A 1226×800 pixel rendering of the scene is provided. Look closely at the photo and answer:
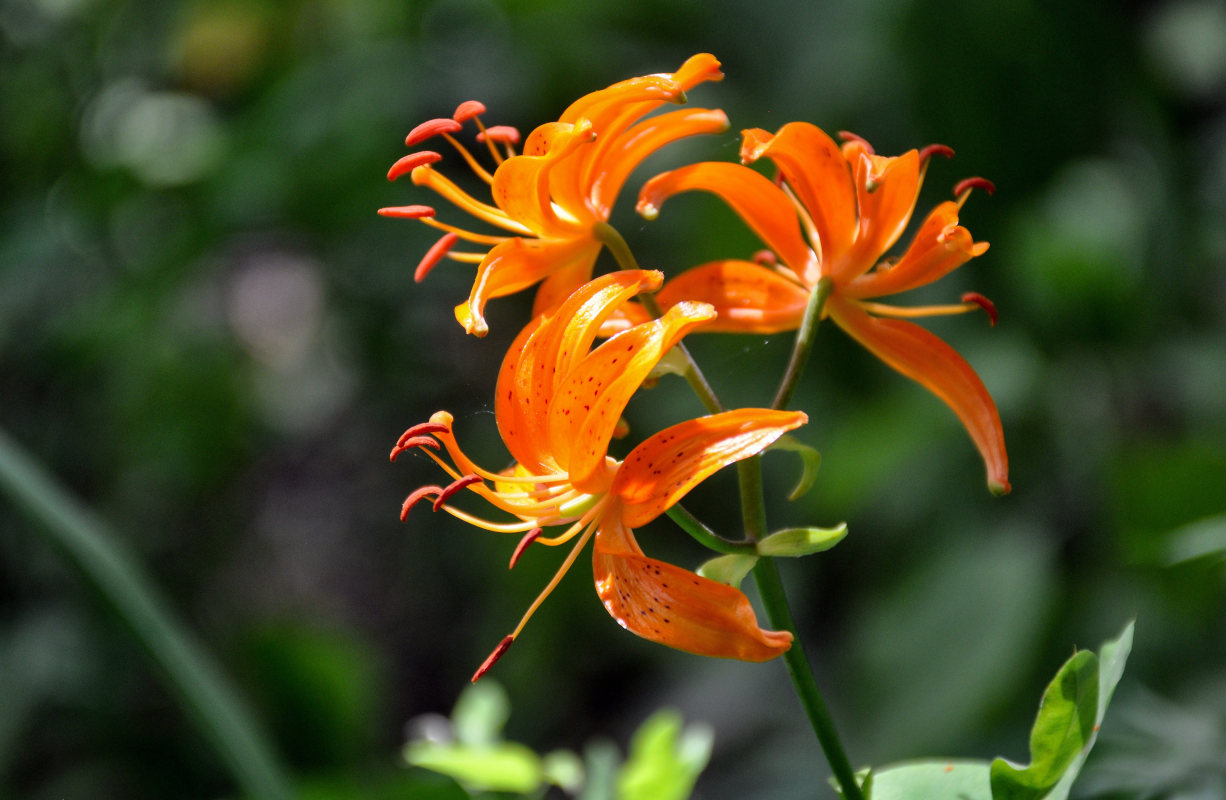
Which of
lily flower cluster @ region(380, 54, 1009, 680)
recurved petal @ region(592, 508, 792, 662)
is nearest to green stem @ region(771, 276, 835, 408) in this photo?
lily flower cluster @ region(380, 54, 1009, 680)

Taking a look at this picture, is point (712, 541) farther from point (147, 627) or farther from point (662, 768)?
point (147, 627)

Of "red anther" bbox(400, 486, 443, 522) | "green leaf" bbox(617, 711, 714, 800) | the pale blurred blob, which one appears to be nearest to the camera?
"red anther" bbox(400, 486, 443, 522)

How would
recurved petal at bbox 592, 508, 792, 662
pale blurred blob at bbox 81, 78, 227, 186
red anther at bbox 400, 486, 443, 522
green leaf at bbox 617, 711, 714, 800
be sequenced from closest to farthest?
recurved petal at bbox 592, 508, 792, 662 < red anther at bbox 400, 486, 443, 522 < green leaf at bbox 617, 711, 714, 800 < pale blurred blob at bbox 81, 78, 227, 186

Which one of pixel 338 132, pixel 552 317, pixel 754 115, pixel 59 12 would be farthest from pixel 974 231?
pixel 59 12

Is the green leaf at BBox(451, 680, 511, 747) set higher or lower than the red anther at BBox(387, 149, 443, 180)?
lower

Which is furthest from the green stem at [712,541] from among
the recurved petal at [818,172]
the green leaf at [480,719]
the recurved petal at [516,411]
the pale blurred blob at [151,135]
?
the pale blurred blob at [151,135]

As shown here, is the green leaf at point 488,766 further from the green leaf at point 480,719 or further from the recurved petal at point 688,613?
the recurved petal at point 688,613

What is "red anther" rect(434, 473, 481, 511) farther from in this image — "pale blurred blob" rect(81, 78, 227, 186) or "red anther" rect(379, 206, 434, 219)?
"pale blurred blob" rect(81, 78, 227, 186)
